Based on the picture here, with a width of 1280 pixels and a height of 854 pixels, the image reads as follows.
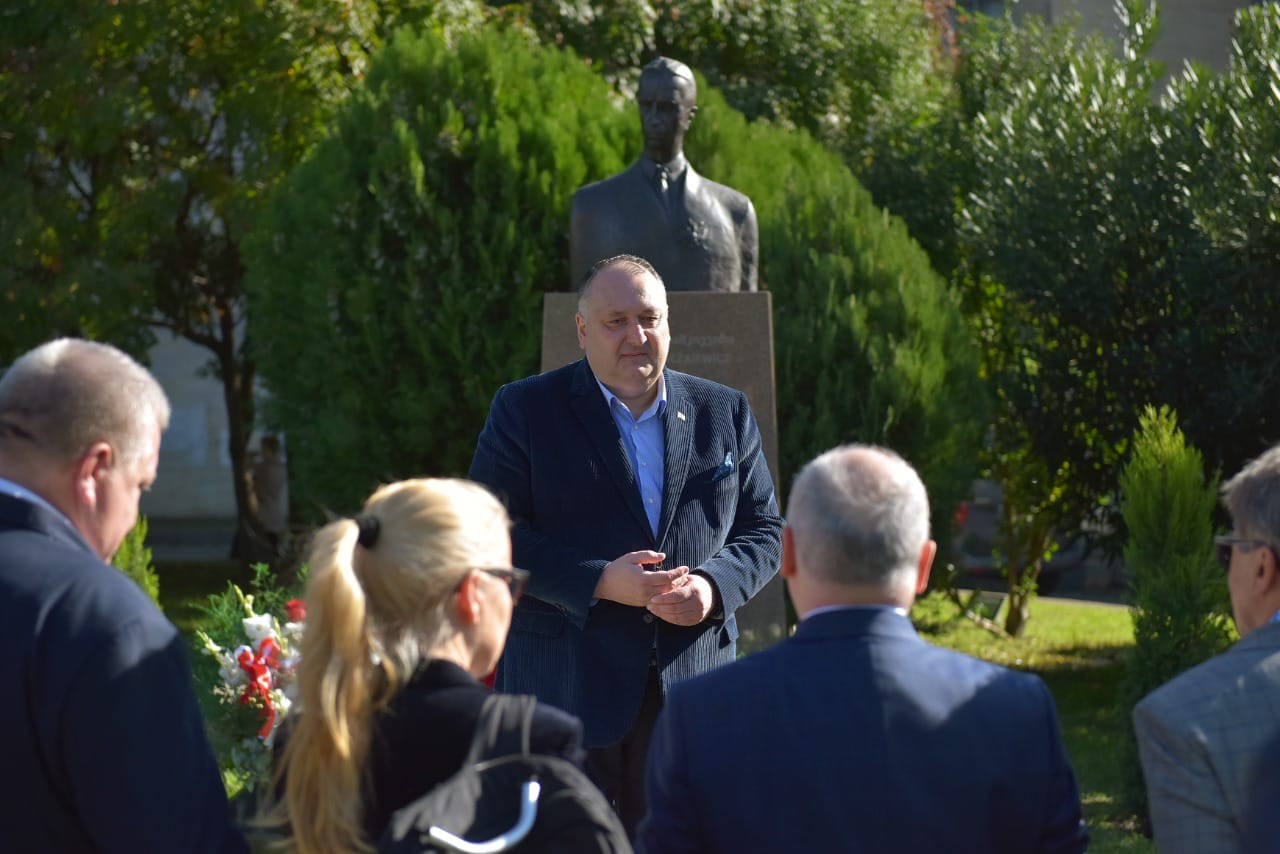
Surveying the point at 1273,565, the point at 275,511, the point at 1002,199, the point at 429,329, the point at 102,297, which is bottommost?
the point at 275,511

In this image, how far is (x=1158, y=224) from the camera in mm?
10414

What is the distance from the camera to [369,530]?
2387 mm

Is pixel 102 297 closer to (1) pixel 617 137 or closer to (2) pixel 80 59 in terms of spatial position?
(2) pixel 80 59

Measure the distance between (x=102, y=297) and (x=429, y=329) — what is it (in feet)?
17.9

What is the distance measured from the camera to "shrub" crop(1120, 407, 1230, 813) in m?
7.34

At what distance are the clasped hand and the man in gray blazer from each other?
151 centimetres

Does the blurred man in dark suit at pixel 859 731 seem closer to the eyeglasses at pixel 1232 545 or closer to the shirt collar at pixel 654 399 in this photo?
the eyeglasses at pixel 1232 545

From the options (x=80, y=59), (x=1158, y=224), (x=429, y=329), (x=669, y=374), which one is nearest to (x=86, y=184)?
(x=80, y=59)

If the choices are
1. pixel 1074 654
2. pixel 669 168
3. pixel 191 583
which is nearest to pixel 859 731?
pixel 669 168

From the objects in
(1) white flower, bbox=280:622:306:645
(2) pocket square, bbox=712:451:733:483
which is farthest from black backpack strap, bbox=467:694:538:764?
(1) white flower, bbox=280:622:306:645

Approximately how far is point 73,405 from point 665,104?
4722mm

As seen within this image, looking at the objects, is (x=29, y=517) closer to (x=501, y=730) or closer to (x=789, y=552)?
(x=501, y=730)

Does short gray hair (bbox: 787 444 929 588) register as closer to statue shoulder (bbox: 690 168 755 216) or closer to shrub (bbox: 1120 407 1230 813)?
statue shoulder (bbox: 690 168 755 216)

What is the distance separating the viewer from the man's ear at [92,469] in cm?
238
